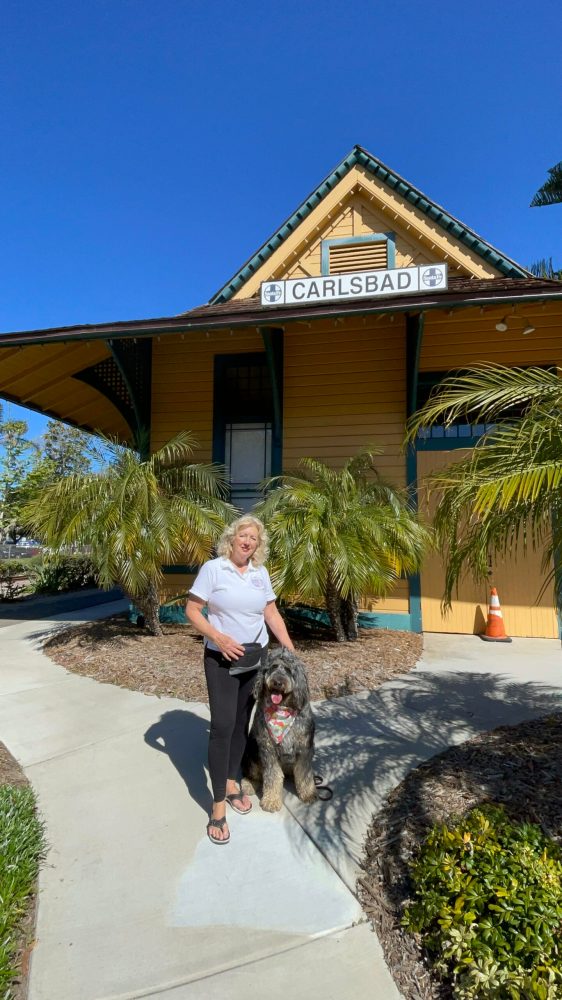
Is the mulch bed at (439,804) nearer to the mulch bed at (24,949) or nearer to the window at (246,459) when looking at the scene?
the mulch bed at (24,949)

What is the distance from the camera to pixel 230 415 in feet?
30.9

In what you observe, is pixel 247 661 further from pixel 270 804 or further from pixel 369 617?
pixel 369 617

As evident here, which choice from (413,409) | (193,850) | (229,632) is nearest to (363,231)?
(413,409)

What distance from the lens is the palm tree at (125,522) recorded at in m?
6.49

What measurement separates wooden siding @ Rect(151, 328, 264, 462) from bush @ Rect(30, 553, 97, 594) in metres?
6.19

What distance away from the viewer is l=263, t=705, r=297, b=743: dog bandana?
10.0ft

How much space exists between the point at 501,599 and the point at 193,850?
267 inches

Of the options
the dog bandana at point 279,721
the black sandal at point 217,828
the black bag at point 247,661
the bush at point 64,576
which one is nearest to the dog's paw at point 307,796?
the dog bandana at point 279,721

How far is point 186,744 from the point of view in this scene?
4.10 meters

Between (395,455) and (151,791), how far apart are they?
6503 millimetres

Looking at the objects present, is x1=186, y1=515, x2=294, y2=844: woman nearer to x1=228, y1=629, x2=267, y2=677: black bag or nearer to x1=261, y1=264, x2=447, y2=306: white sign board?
x1=228, y1=629, x2=267, y2=677: black bag

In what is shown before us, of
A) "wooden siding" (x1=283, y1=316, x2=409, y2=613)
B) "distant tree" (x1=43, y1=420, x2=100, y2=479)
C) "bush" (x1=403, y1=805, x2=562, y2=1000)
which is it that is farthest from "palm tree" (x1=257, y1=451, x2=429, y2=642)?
"distant tree" (x1=43, y1=420, x2=100, y2=479)

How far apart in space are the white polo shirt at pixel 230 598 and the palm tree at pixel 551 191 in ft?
44.4

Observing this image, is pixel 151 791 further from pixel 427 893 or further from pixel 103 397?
pixel 103 397
